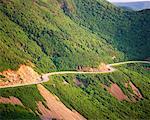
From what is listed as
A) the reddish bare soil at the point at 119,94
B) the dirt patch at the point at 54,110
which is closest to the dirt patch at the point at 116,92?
the reddish bare soil at the point at 119,94

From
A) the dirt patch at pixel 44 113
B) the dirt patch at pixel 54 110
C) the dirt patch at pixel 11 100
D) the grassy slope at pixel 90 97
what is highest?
the grassy slope at pixel 90 97

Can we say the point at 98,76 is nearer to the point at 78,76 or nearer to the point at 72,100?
the point at 78,76

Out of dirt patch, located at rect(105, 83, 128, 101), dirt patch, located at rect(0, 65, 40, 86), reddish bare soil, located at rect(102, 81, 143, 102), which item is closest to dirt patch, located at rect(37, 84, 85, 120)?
dirt patch, located at rect(0, 65, 40, 86)

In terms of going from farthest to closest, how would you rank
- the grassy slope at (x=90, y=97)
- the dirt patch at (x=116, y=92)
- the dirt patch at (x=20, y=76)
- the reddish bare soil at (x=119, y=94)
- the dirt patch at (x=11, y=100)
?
the reddish bare soil at (x=119, y=94), the dirt patch at (x=116, y=92), the dirt patch at (x=20, y=76), the grassy slope at (x=90, y=97), the dirt patch at (x=11, y=100)

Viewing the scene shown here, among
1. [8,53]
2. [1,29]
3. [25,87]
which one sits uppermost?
[1,29]

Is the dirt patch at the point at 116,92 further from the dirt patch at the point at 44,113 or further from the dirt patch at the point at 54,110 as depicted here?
the dirt patch at the point at 44,113

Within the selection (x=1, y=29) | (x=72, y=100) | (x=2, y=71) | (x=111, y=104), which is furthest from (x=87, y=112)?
(x=1, y=29)

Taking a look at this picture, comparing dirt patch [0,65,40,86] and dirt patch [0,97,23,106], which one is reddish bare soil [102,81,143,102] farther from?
dirt patch [0,97,23,106]
